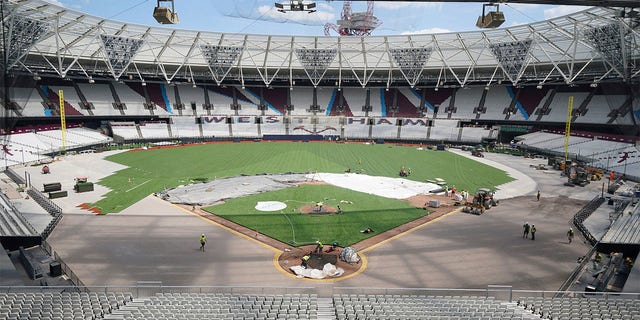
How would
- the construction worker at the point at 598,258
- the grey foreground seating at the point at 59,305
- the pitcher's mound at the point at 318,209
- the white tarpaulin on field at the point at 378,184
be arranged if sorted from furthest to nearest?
the white tarpaulin on field at the point at 378,184, the pitcher's mound at the point at 318,209, the construction worker at the point at 598,258, the grey foreground seating at the point at 59,305

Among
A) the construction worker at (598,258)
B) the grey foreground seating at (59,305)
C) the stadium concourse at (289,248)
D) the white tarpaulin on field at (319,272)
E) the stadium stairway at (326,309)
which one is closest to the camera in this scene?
the grey foreground seating at (59,305)

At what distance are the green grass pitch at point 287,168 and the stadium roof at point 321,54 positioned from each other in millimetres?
17329

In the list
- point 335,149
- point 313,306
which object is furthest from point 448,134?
point 313,306

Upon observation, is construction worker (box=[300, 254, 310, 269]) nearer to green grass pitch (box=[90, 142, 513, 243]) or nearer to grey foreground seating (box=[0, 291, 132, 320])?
green grass pitch (box=[90, 142, 513, 243])

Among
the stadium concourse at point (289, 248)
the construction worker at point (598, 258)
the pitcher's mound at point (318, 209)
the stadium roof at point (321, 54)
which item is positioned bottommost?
the stadium concourse at point (289, 248)

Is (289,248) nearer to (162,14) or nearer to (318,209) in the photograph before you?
(318,209)

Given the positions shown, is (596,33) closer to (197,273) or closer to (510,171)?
(510,171)

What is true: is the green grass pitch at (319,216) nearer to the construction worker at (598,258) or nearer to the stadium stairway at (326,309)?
the stadium stairway at (326,309)

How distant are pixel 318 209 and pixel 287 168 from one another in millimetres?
16321

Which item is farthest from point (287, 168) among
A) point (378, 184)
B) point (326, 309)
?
point (326, 309)

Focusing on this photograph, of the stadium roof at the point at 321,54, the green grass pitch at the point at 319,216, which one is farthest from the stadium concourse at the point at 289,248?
the stadium roof at the point at 321,54

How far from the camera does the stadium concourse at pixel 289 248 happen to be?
58.9 feet

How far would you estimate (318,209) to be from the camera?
27.6m

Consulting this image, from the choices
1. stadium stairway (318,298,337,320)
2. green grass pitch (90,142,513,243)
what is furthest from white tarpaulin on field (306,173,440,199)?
stadium stairway (318,298,337,320)
